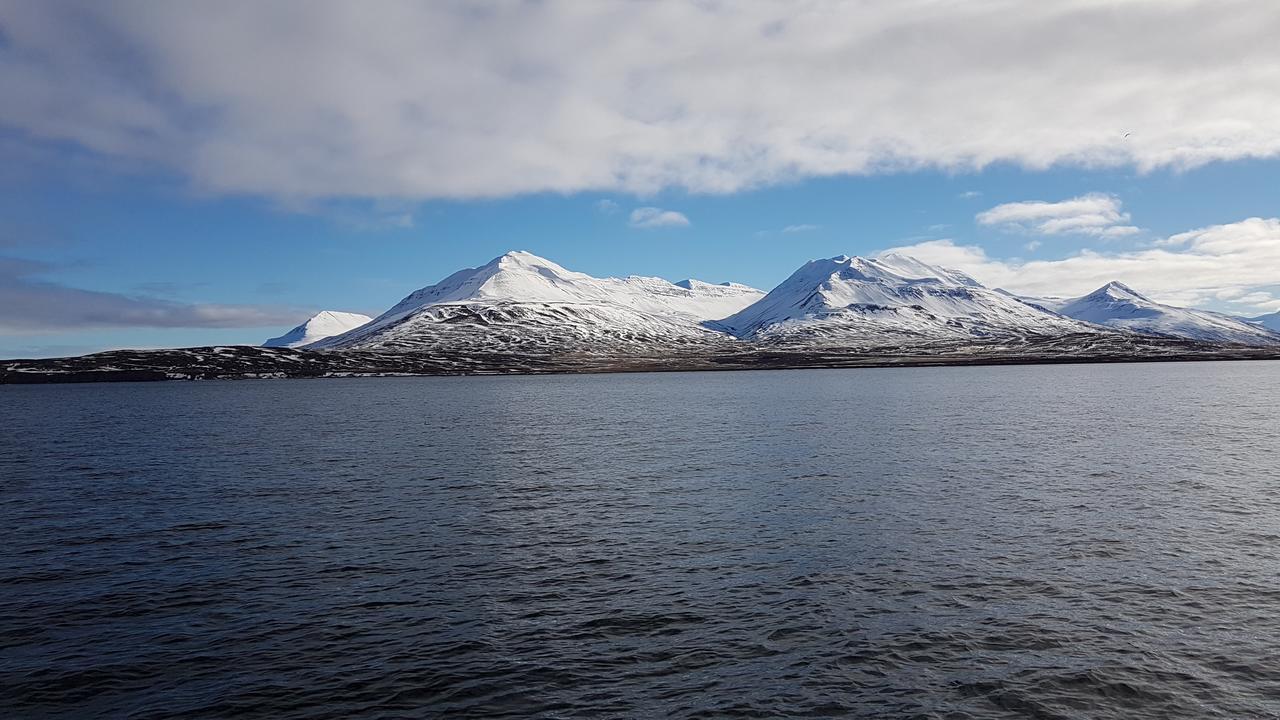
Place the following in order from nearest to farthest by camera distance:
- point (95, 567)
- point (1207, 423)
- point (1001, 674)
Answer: point (1001, 674)
point (95, 567)
point (1207, 423)

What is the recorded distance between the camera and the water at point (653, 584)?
22109mm

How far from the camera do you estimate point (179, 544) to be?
40.0 m

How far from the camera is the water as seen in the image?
72.5 ft

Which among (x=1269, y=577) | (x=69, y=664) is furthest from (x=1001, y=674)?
(x=69, y=664)

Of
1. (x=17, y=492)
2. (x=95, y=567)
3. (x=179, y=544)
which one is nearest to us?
(x=95, y=567)

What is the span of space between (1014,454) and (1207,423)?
44119mm

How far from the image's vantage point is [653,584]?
1249 inches

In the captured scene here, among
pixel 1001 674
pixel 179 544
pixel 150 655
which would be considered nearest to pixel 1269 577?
pixel 1001 674

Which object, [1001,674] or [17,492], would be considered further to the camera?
[17,492]

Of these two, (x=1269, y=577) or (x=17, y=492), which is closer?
(x=1269, y=577)

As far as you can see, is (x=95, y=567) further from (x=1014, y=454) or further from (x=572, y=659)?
(x=1014, y=454)

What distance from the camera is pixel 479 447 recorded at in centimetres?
8288

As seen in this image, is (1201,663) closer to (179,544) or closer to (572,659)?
(572,659)

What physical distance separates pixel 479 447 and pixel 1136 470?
62.4 m
